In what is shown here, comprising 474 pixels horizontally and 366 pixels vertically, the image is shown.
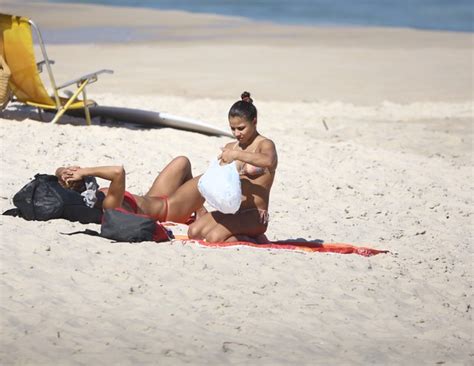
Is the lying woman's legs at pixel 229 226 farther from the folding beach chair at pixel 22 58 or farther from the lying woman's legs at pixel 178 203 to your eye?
the folding beach chair at pixel 22 58

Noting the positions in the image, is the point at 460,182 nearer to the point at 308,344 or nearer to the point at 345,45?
the point at 308,344

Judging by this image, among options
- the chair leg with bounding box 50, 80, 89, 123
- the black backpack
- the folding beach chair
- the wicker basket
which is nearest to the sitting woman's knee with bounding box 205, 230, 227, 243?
the black backpack

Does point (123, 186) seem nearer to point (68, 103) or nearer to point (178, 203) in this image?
point (178, 203)

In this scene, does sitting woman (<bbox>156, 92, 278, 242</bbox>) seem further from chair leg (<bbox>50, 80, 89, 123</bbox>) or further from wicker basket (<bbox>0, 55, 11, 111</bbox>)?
wicker basket (<bbox>0, 55, 11, 111</bbox>)

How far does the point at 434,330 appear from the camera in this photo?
576cm

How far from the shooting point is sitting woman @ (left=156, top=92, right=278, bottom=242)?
6832 millimetres

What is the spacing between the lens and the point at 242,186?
7004 millimetres

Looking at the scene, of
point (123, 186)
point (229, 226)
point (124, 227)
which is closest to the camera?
point (124, 227)

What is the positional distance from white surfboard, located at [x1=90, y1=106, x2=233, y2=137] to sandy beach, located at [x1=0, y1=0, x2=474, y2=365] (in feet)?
0.66

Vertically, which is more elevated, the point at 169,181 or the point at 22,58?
the point at 22,58

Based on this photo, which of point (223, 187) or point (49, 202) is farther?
point (49, 202)

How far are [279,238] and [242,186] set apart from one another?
89cm

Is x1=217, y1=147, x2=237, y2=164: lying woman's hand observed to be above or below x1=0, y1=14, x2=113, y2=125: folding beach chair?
below

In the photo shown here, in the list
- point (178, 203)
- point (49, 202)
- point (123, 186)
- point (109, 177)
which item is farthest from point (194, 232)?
point (49, 202)
